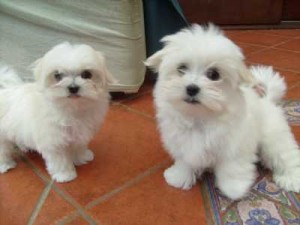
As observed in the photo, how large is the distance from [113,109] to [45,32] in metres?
0.61

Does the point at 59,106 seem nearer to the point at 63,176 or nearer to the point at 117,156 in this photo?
the point at 63,176

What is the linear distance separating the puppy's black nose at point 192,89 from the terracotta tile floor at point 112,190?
455 millimetres

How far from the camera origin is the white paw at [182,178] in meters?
1.35

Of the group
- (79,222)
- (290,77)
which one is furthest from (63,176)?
(290,77)

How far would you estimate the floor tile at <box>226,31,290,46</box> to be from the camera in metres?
3.41

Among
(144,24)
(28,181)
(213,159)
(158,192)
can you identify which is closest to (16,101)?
(28,181)

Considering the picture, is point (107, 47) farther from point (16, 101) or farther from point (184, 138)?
point (184, 138)

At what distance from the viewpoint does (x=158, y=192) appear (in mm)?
1363

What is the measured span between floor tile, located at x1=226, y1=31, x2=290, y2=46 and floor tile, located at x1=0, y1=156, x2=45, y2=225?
2.64 meters

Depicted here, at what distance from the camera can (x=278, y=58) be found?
2879mm

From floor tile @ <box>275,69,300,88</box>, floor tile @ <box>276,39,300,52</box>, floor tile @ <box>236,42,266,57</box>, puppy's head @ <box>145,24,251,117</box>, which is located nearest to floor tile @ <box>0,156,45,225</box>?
puppy's head @ <box>145,24,251,117</box>

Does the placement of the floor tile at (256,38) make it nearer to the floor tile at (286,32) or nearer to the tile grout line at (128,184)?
the floor tile at (286,32)

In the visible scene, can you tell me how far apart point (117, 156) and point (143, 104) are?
1.98ft

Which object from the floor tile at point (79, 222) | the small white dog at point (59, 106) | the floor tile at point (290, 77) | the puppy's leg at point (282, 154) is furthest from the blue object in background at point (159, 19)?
the floor tile at point (79, 222)
